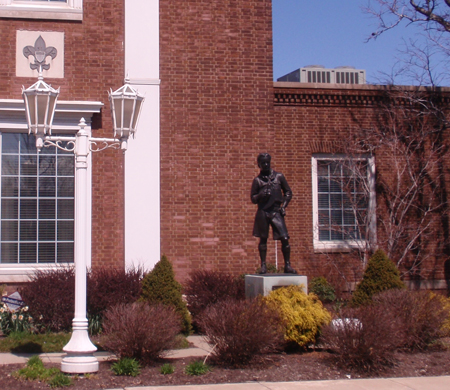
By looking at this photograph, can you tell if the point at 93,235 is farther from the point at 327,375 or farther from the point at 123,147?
the point at 327,375

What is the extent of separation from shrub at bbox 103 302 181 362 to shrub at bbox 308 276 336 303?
18.9ft

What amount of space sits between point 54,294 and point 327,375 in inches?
196

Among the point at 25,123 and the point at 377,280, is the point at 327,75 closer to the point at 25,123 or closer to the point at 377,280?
the point at 377,280

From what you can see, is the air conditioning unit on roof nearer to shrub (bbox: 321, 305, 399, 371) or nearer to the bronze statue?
the bronze statue

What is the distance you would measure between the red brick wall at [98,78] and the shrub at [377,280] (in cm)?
505

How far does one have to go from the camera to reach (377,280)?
36.2ft

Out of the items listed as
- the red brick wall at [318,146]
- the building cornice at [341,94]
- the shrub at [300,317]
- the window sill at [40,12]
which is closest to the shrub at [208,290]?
the shrub at [300,317]

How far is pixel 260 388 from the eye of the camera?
7449 mm

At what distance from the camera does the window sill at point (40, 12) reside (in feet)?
43.5

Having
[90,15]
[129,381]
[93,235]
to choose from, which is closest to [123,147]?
[129,381]

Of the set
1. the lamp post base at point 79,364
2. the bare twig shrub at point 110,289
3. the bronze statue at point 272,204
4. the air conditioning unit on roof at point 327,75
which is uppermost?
the air conditioning unit on roof at point 327,75

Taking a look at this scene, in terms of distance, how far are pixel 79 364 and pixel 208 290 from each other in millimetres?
4553

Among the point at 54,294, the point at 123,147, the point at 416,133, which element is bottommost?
the point at 54,294

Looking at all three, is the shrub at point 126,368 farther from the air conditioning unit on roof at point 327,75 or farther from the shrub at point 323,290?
the air conditioning unit on roof at point 327,75
